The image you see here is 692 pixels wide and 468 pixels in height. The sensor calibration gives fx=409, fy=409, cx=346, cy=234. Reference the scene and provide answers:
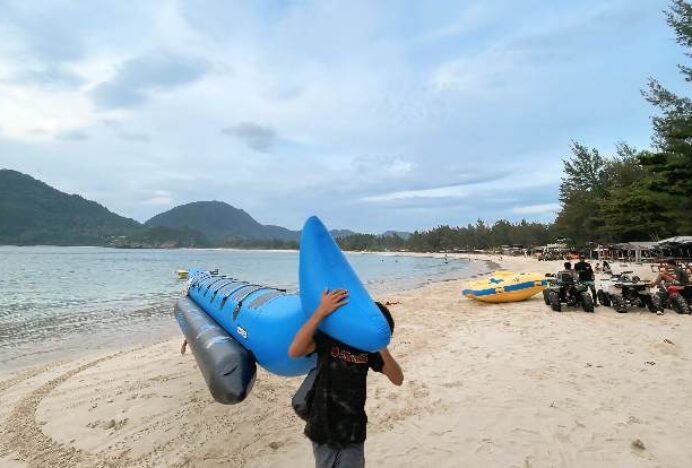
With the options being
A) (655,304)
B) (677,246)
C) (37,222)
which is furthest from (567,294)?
(37,222)

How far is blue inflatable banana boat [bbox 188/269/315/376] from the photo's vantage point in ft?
10.9

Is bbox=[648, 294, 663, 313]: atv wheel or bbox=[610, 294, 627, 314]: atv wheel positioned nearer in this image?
bbox=[648, 294, 663, 313]: atv wheel

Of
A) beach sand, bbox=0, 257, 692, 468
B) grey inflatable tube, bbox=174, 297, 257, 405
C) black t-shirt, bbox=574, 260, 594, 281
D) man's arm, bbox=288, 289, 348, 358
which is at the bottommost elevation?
beach sand, bbox=0, 257, 692, 468

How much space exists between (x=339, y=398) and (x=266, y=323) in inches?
57.3

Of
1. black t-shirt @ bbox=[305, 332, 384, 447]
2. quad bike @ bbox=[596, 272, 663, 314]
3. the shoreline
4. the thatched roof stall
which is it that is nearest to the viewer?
black t-shirt @ bbox=[305, 332, 384, 447]

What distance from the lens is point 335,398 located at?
86.8 inches

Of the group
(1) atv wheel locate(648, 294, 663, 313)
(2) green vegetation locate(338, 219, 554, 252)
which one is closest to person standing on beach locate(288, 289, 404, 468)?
(1) atv wheel locate(648, 294, 663, 313)

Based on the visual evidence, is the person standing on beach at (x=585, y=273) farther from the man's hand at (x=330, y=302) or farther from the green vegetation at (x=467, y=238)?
the green vegetation at (x=467, y=238)

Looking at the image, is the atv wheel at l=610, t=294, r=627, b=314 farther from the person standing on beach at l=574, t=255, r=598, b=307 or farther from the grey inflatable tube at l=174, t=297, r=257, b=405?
the grey inflatable tube at l=174, t=297, r=257, b=405

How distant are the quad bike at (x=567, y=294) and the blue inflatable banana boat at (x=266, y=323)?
358 inches

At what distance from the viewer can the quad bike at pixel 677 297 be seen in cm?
1001

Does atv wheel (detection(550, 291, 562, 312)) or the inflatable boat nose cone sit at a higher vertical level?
the inflatable boat nose cone

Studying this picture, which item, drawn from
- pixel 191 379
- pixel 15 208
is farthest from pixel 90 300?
pixel 15 208

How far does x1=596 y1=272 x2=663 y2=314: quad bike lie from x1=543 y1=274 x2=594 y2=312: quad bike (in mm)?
536
